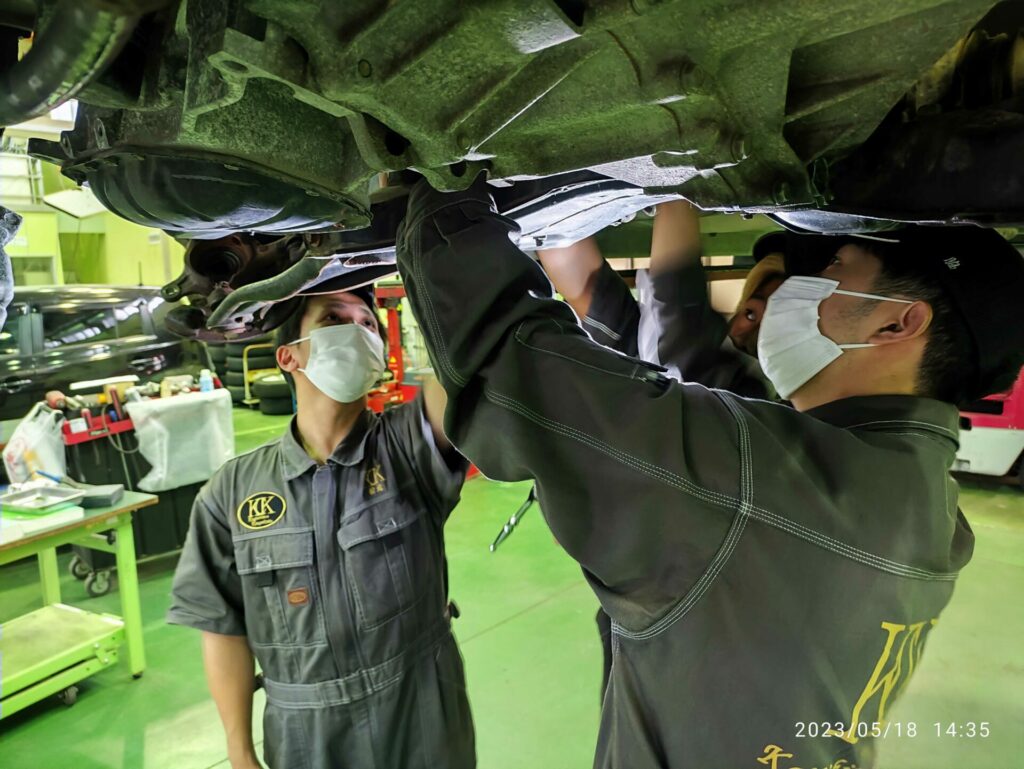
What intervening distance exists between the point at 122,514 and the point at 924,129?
314 centimetres

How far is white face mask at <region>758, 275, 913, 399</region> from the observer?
1.08m

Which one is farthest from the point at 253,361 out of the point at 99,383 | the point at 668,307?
the point at 668,307

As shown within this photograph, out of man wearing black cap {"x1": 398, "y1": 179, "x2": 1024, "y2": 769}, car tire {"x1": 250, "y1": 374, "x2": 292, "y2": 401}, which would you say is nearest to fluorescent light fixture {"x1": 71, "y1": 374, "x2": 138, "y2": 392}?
man wearing black cap {"x1": 398, "y1": 179, "x2": 1024, "y2": 769}

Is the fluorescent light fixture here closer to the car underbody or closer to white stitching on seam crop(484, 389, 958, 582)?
the car underbody

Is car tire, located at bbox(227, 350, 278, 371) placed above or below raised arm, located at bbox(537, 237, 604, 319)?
below

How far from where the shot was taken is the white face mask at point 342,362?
1.70 metres

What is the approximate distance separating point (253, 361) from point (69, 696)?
661 cm

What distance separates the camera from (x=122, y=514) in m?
2.94

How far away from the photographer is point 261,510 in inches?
61.7

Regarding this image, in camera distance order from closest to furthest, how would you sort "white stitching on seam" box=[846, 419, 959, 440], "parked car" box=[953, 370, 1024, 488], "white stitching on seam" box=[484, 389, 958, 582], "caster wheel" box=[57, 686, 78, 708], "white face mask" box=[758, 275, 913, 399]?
"white stitching on seam" box=[484, 389, 958, 582] → "white stitching on seam" box=[846, 419, 959, 440] → "white face mask" box=[758, 275, 913, 399] → "caster wheel" box=[57, 686, 78, 708] → "parked car" box=[953, 370, 1024, 488]

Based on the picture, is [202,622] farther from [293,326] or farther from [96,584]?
[96,584]

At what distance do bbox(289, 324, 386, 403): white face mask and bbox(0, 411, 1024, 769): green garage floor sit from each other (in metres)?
1.54

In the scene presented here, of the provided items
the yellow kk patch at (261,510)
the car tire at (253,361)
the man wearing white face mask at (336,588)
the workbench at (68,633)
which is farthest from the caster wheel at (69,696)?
the car tire at (253,361)

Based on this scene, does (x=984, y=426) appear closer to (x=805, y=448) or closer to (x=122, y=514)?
(x=805, y=448)
